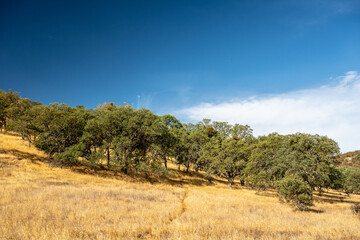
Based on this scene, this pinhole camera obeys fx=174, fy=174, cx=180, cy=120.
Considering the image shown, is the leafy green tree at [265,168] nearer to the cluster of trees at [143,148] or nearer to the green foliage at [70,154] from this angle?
the cluster of trees at [143,148]

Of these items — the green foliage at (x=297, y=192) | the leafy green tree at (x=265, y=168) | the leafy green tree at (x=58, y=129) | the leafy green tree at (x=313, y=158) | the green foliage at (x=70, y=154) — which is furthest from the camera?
the leafy green tree at (x=58, y=129)

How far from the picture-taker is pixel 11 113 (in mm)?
43750

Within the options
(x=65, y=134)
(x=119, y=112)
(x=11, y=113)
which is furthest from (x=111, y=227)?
(x=11, y=113)

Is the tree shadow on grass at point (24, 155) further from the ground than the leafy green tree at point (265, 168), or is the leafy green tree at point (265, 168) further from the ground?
the leafy green tree at point (265, 168)

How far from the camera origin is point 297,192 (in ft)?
63.9

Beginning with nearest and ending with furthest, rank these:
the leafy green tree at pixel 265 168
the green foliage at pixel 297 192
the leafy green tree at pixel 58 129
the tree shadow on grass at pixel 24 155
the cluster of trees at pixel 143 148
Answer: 1. the green foliage at pixel 297 192
2. the cluster of trees at pixel 143 148
3. the leafy green tree at pixel 265 168
4. the tree shadow on grass at pixel 24 155
5. the leafy green tree at pixel 58 129

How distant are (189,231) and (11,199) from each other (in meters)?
13.2

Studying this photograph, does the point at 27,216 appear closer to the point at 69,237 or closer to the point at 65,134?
the point at 69,237

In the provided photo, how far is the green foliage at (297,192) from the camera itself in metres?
18.7

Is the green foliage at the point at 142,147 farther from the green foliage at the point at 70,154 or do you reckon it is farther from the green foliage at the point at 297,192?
the green foliage at the point at 297,192

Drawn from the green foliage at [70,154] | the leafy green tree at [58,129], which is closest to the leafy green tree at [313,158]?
the green foliage at [70,154]

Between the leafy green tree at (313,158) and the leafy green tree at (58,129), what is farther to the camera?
the leafy green tree at (58,129)

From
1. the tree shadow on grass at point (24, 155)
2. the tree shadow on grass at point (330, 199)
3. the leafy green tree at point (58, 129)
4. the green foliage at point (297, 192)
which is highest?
the leafy green tree at point (58, 129)

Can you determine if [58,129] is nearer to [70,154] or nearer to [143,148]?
[70,154]
